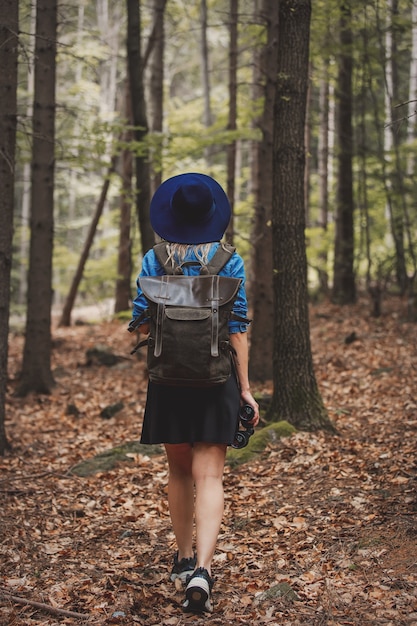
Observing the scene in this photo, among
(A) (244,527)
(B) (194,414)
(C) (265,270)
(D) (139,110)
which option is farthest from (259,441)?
(D) (139,110)

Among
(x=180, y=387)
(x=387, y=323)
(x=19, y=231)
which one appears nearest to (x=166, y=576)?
(x=180, y=387)

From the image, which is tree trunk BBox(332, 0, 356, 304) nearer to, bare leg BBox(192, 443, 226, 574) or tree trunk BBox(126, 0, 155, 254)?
tree trunk BBox(126, 0, 155, 254)

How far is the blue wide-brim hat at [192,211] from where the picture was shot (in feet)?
11.7

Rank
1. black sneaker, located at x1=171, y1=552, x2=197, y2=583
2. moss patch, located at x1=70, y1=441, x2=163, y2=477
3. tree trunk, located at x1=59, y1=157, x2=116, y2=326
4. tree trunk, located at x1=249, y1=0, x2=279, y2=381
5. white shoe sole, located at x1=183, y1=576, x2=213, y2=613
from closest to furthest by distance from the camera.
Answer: white shoe sole, located at x1=183, y1=576, x2=213, y2=613
black sneaker, located at x1=171, y1=552, x2=197, y2=583
moss patch, located at x1=70, y1=441, x2=163, y2=477
tree trunk, located at x1=249, y1=0, x2=279, y2=381
tree trunk, located at x1=59, y1=157, x2=116, y2=326

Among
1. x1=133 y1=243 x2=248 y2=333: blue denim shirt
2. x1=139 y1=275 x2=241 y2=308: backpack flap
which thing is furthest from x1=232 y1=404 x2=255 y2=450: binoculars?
x1=139 y1=275 x2=241 y2=308: backpack flap

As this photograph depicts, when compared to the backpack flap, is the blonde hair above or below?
above

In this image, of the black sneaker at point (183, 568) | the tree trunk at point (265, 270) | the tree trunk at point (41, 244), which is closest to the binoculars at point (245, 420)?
the black sneaker at point (183, 568)

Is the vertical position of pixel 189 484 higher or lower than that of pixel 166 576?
higher

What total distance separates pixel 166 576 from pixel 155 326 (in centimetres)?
179

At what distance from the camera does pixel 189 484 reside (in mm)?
3834

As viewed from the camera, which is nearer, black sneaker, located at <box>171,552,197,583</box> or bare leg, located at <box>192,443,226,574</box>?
bare leg, located at <box>192,443,226,574</box>

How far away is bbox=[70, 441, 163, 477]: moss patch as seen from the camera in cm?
641

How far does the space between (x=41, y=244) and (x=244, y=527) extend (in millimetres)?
6651

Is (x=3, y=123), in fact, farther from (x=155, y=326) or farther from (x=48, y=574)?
(x=48, y=574)
